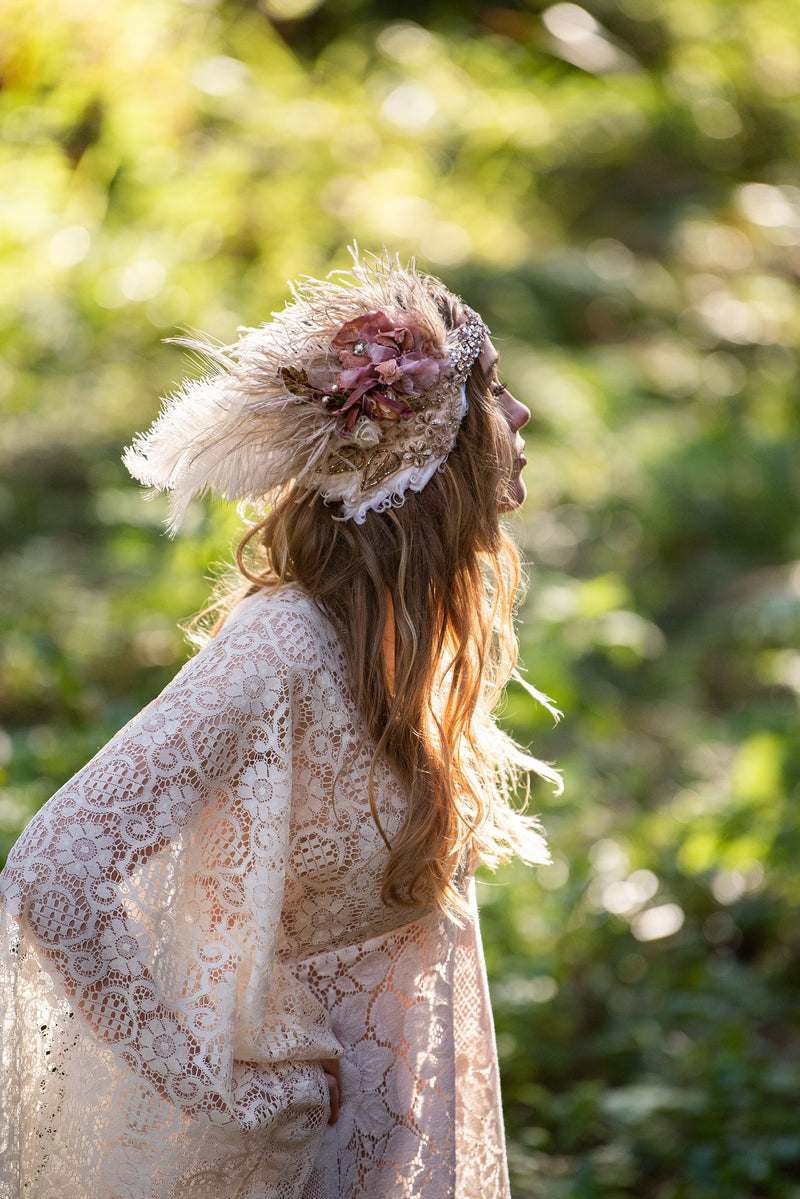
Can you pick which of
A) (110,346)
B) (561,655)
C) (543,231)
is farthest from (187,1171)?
(543,231)

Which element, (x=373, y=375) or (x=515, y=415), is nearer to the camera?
(x=373, y=375)

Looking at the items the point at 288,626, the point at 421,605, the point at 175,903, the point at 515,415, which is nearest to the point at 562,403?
the point at 515,415

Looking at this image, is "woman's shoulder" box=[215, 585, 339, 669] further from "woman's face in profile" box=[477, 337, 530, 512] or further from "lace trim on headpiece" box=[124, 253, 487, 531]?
"woman's face in profile" box=[477, 337, 530, 512]

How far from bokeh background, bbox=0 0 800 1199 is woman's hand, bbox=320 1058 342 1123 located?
44.5 inches

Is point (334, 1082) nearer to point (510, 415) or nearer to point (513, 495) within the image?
point (513, 495)

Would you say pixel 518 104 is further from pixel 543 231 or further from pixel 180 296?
pixel 180 296

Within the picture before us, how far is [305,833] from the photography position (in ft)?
6.20

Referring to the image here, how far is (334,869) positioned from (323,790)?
15cm

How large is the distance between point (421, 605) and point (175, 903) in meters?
0.68

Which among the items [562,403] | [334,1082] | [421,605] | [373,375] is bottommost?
[562,403]

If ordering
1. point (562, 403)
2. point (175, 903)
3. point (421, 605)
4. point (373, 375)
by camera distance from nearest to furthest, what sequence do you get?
point (175, 903) < point (373, 375) < point (421, 605) < point (562, 403)

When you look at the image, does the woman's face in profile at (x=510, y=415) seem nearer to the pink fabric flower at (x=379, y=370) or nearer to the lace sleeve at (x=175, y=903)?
the pink fabric flower at (x=379, y=370)

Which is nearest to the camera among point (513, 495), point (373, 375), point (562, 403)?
point (373, 375)

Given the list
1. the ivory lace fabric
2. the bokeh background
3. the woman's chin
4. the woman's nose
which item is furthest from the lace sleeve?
the bokeh background
